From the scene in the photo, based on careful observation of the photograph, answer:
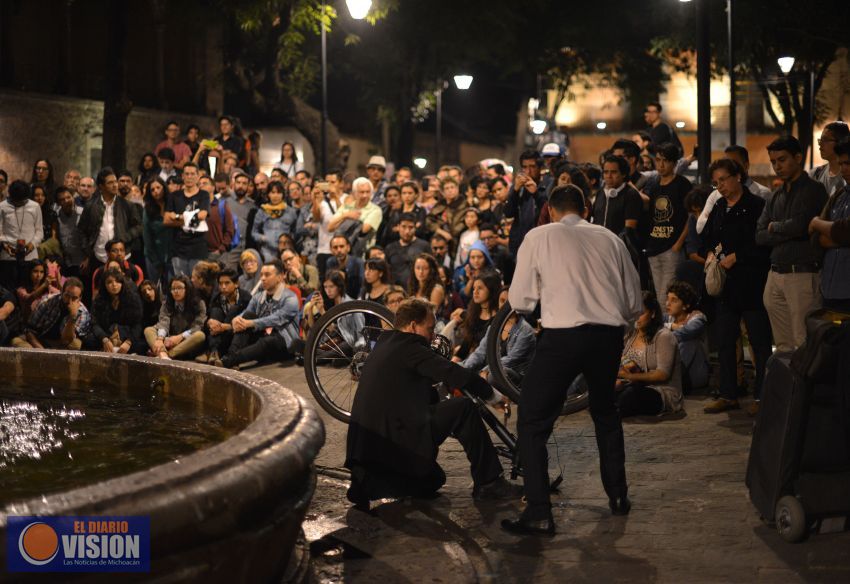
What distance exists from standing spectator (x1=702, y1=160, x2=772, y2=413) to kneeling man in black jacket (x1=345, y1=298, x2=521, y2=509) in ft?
10.8

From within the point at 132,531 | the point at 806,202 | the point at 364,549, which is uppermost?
the point at 806,202

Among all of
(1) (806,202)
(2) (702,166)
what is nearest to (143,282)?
(2) (702,166)

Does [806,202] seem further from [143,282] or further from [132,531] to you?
[143,282]

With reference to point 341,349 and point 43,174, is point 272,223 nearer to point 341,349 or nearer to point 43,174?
point 43,174

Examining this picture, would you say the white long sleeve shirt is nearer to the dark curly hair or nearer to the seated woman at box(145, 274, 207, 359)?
the dark curly hair

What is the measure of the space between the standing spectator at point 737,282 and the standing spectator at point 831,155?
59 centimetres

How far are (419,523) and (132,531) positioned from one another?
9.80 feet

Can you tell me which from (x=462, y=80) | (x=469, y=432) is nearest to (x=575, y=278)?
(x=469, y=432)

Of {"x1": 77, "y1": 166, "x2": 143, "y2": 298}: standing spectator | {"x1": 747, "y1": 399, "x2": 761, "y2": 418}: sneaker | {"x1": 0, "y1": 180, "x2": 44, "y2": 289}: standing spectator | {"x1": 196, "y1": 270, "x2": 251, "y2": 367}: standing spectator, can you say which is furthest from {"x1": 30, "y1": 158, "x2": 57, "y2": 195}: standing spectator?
{"x1": 747, "y1": 399, "x2": 761, "y2": 418}: sneaker

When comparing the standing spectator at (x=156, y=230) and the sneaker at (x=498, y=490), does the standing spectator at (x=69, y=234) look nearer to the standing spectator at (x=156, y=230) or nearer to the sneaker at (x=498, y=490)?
the standing spectator at (x=156, y=230)

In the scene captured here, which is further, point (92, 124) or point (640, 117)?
point (640, 117)

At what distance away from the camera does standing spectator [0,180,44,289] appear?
48.2 ft

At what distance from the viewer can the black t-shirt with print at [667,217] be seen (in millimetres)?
11578

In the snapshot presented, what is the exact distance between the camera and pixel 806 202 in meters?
8.67
